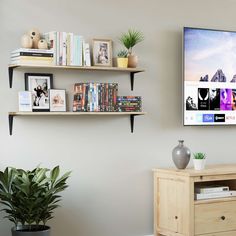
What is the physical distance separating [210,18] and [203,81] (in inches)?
24.9

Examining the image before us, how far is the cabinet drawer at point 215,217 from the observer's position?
4777mm

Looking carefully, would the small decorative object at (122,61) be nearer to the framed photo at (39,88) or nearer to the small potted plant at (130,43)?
the small potted plant at (130,43)

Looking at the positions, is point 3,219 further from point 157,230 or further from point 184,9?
point 184,9

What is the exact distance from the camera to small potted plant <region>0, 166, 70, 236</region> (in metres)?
4.16

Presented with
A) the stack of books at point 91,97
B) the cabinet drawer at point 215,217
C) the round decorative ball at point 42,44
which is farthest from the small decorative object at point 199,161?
the round decorative ball at point 42,44

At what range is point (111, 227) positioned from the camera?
198 inches

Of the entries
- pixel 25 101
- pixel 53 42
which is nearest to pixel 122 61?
pixel 53 42

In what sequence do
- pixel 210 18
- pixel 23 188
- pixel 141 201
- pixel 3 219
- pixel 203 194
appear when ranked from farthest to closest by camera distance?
1. pixel 210 18
2. pixel 141 201
3. pixel 203 194
4. pixel 3 219
5. pixel 23 188

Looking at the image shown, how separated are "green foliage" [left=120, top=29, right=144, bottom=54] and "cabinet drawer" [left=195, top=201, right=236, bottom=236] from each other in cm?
145

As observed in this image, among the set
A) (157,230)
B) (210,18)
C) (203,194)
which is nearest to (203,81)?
(210,18)

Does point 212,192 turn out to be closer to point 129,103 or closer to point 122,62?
point 129,103

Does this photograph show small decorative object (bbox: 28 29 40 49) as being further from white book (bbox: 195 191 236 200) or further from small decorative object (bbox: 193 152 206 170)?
white book (bbox: 195 191 236 200)

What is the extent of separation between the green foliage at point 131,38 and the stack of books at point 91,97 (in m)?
0.42

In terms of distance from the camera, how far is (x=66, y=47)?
4.58 metres
